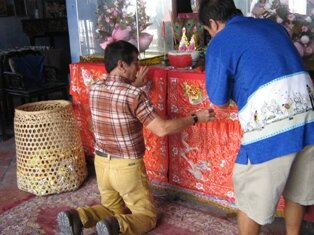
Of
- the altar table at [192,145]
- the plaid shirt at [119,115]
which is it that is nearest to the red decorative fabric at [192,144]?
the altar table at [192,145]

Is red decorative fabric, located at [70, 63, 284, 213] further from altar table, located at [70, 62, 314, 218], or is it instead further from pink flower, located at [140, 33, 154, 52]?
pink flower, located at [140, 33, 154, 52]

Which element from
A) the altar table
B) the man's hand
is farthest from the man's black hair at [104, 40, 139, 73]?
the altar table

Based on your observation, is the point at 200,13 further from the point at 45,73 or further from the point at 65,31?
the point at 65,31

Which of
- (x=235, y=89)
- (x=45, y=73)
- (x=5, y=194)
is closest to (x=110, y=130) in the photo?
(x=235, y=89)

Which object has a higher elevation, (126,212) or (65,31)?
(65,31)

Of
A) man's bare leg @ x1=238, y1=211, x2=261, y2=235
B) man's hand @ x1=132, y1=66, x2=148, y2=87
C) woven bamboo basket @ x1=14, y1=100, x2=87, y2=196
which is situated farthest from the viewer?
woven bamboo basket @ x1=14, y1=100, x2=87, y2=196

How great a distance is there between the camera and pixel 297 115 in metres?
1.71

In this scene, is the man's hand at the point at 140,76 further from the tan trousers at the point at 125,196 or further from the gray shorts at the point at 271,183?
the gray shorts at the point at 271,183

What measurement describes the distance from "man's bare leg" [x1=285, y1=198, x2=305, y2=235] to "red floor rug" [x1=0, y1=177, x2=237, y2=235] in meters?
0.44

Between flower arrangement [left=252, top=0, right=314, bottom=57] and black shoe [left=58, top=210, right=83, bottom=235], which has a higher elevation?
flower arrangement [left=252, top=0, right=314, bottom=57]

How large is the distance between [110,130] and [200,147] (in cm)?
65

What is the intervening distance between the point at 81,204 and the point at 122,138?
0.89 m

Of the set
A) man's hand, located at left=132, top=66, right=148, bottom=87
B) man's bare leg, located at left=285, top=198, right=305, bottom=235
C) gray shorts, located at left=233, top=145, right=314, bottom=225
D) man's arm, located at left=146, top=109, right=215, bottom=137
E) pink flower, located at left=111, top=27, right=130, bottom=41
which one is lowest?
man's bare leg, located at left=285, top=198, right=305, bottom=235

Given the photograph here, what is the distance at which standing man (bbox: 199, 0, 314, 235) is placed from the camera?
167 centimetres
